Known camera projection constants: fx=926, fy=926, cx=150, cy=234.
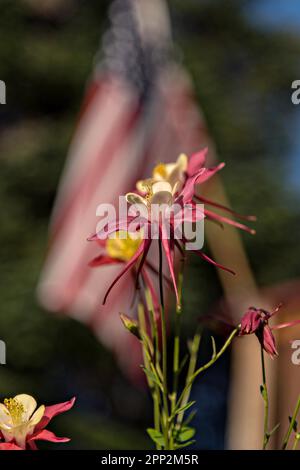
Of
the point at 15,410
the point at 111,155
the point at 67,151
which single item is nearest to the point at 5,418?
the point at 15,410

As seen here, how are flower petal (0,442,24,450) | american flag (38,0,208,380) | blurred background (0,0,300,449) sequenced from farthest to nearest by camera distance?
1. blurred background (0,0,300,449)
2. american flag (38,0,208,380)
3. flower petal (0,442,24,450)

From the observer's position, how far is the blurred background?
161 inches

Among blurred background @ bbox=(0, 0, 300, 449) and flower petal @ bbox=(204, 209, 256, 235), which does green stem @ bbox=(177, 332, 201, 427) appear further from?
blurred background @ bbox=(0, 0, 300, 449)

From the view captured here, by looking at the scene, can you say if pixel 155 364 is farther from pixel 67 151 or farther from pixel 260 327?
pixel 67 151

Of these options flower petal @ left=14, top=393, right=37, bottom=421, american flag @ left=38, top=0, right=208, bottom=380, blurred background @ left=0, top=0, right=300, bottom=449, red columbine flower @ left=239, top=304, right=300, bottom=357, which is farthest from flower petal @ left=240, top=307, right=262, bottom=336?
blurred background @ left=0, top=0, right=300, bottom=449

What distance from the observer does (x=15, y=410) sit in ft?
1.44

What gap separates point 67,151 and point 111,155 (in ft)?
7.13

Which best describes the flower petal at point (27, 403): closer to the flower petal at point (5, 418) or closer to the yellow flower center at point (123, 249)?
the flower petal at point (5, 418)

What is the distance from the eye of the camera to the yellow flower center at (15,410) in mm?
428

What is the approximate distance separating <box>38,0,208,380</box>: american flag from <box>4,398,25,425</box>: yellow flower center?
154 centimetres

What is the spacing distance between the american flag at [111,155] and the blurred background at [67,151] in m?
1.44

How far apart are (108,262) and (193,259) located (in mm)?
3567

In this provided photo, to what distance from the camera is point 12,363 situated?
13.1 feet
